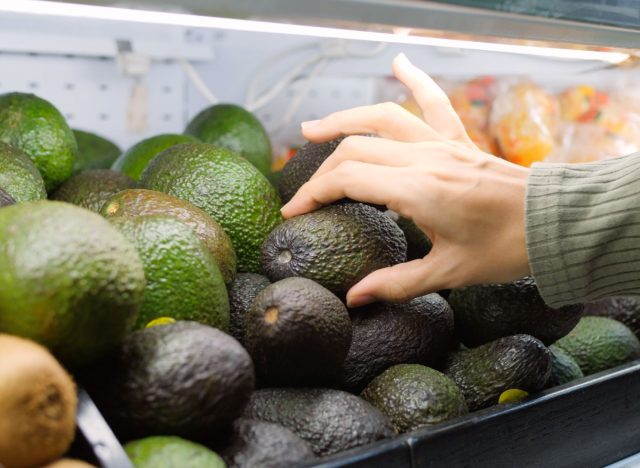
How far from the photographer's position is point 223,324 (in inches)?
35.0

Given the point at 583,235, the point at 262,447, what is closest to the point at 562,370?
the point at 583,235

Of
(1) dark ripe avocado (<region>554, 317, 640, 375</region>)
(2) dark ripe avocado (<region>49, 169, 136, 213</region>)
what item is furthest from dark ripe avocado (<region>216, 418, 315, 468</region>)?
(1) dark ripe avocado (<region>554, 317, 640, 375</region>)

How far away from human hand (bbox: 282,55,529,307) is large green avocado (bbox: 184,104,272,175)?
55 cm

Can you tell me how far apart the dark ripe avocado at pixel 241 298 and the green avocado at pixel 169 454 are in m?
0.26

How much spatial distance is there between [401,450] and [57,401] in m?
0.35

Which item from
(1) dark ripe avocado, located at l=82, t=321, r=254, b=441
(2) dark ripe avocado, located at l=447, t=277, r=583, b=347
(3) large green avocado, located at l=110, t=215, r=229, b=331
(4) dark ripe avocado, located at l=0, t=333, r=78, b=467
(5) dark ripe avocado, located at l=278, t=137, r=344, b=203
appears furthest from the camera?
Result: (5) dark ripe avocado, located at l=278, t=137, r=344, b=203

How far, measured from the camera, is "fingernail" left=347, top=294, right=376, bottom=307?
100 cm

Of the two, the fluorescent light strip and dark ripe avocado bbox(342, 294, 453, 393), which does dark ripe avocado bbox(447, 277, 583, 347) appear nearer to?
dark ripe avocado bbox(342, 294, 453, 393)

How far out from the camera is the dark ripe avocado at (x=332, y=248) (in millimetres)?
1001

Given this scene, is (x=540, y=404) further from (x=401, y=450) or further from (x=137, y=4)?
(x=137, y=4)

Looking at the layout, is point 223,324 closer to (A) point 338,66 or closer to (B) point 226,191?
(B) point 226,191

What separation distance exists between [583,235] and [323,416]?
16.8 inches

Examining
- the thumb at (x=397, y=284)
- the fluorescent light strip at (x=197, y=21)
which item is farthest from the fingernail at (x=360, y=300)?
the fluorescent light strip at (x=197, y=21)

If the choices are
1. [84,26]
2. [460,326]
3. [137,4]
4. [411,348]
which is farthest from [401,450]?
[84,26]
